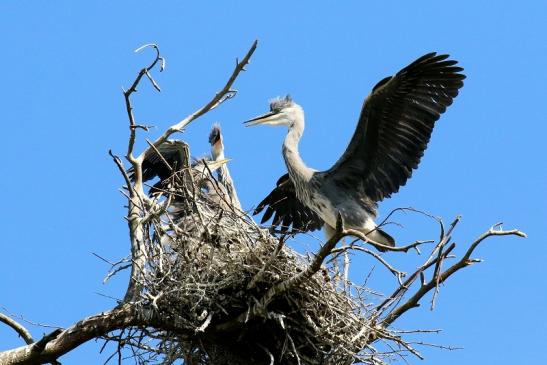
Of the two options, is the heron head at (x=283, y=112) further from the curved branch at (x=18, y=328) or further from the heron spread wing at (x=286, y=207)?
the curved branch at (x=18, y=328)

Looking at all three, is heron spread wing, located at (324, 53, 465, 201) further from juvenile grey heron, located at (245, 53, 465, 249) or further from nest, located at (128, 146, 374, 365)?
nest, located at (128, 146, 374, 365)

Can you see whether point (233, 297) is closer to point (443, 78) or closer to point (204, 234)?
point (204, 234)

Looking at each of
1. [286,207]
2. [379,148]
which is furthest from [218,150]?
[379,148]

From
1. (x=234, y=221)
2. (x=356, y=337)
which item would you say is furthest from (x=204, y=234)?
(x=356, y=337)

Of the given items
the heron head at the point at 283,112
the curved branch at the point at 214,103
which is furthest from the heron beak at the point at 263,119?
the curved branch at the point at 214,103

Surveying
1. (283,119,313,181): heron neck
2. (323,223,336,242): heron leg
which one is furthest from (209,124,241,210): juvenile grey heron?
(323,223,336,242): heron leg

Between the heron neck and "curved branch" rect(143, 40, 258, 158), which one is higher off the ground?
the heron neck

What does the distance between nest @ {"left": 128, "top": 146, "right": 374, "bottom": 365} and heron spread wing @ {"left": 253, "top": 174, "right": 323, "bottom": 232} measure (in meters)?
2.40

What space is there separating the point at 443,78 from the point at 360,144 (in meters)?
0.66

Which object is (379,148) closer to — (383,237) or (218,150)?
(383,237)

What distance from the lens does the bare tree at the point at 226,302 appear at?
4.99 m

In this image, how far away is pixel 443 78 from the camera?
6.62m

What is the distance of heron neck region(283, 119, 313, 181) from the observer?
7.19 meters

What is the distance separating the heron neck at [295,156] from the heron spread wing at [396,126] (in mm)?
183
